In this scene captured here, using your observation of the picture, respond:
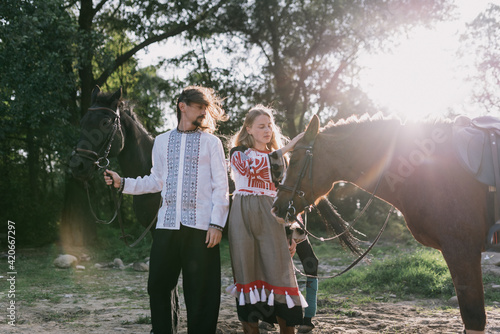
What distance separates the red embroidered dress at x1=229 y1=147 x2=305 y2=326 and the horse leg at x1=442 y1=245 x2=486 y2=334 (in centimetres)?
113

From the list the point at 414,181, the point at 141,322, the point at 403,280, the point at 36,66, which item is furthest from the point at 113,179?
the point at 36,66

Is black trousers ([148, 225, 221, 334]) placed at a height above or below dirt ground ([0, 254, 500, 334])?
above

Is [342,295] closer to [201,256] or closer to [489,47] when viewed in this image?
[201,256]

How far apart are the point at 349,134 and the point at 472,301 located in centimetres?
138

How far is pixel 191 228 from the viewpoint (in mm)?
2908

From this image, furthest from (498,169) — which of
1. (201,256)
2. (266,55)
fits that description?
(266,55)

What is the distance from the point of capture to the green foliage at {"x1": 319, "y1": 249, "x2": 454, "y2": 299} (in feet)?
20.5

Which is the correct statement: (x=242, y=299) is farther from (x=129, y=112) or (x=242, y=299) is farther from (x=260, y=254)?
(x=129, y=112)

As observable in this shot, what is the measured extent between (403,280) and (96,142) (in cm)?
519

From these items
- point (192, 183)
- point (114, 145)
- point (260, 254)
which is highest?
point (114, 145)

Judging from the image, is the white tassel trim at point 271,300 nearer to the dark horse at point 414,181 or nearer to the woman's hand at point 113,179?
the dark horse at point 414,181

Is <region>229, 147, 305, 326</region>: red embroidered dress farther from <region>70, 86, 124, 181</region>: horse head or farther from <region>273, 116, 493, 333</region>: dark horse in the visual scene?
<region>70, 86, 124, 181</region>: horse head

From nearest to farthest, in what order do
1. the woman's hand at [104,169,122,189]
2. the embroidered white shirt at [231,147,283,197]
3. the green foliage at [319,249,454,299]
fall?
the woman's hand at [104,169,122,189], the embroidered white shirt at [231,147,283,197], the green foliage at [319,249,454,299]

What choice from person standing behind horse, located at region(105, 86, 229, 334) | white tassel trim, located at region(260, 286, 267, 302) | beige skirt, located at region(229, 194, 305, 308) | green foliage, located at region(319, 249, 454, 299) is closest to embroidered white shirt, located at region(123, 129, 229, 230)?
person standing behind horse, located at region(105, 86, 229, 334)
